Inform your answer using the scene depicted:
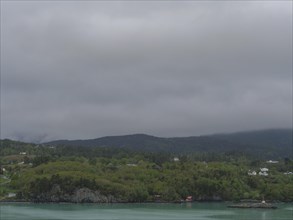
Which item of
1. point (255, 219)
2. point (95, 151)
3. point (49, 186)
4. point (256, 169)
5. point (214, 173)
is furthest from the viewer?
point (95, 151)

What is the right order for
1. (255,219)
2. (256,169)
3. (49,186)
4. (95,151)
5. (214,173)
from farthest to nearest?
(95,151) < (256,169) < (214,173) < (49,186) < (255,219)

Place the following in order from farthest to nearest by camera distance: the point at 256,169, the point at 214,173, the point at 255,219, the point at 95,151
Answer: the point at 95,151
the point at 256,169
the point at 214,173
the point at 255,219

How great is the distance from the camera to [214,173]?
398 ft

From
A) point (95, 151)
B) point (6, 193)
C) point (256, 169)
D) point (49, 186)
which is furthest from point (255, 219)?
point (95, 151)

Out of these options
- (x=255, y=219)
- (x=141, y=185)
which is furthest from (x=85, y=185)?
(x=255, y=219)

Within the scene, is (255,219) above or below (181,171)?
below

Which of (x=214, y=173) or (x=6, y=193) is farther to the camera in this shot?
(x=214, y=173)

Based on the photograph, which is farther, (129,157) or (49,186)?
(129,157)

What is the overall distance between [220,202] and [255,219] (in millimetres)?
35994

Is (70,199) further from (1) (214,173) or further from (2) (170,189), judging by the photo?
(1) (214,173)

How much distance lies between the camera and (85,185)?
107000 millimetres

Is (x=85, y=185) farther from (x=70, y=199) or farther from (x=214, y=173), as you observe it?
(x=214, y=173)

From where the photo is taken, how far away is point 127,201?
354 ft

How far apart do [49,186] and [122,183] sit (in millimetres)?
15063
